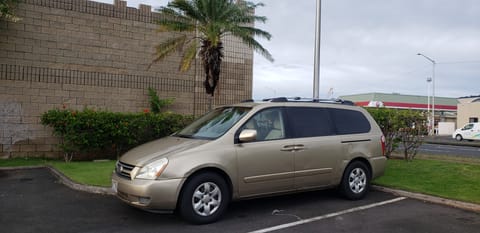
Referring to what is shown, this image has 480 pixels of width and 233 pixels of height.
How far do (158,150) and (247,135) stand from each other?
134 centimetres

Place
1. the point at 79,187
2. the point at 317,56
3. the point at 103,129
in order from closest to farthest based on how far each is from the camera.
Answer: the point at 79,187 < the point at 103,129 < the point at 317,56

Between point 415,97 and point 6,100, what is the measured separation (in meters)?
59.1

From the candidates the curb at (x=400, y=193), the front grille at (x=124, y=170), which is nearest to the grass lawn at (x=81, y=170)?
the curb at (x=400, y=193)

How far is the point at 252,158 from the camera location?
6.11 m

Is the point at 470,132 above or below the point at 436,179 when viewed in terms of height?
above

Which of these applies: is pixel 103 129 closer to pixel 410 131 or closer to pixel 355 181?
pixel 355 181

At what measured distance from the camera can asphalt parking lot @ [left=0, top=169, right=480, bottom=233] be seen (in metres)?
5.57

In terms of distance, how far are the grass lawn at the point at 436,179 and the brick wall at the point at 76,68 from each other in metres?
7.17

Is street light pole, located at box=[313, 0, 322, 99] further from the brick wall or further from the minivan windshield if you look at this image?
the minivan windshield

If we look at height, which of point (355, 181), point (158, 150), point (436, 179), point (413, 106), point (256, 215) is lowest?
point (256, 215)

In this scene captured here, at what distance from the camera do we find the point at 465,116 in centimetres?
4775

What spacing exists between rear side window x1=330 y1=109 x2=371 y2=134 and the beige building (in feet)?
151

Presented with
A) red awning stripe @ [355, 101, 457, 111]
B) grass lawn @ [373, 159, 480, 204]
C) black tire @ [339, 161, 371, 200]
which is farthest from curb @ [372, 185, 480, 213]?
red awning stripe @ [355, 101, 457, 111]

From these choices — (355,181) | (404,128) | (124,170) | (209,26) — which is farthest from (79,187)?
(404,128)
